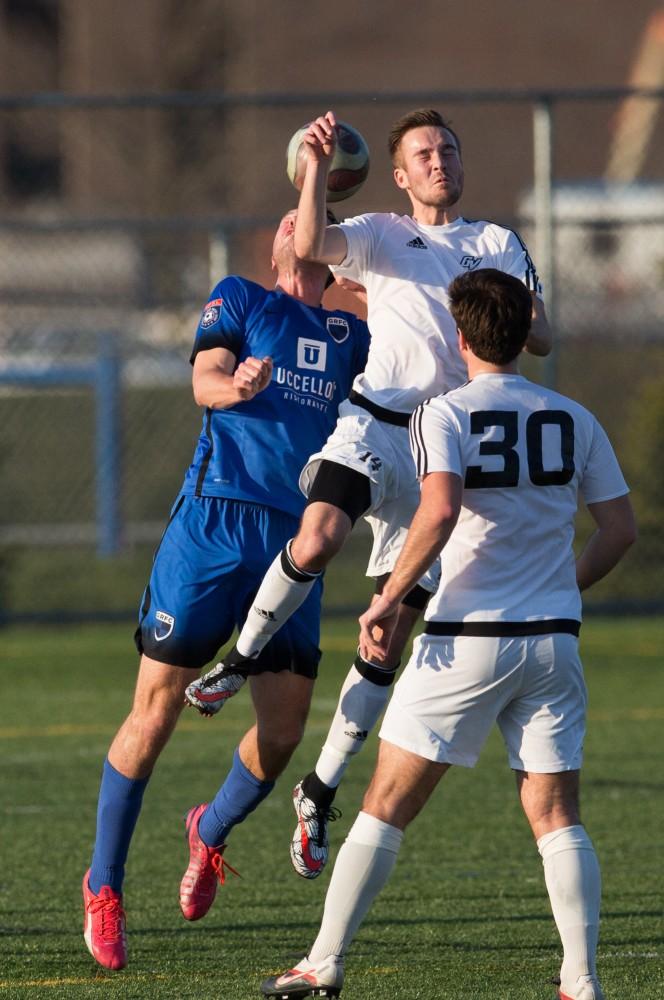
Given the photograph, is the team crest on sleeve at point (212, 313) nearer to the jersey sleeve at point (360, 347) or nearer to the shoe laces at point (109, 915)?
the jersey sleeve at point (360, 347)

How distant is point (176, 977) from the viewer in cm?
516

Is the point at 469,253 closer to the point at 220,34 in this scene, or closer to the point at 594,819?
the point at 594,819

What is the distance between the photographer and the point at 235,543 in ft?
18.2

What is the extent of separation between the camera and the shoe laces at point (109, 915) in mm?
5266

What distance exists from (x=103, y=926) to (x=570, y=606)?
5.84 ft

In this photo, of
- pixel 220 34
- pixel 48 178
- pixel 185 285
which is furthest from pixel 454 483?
pixel 48 178

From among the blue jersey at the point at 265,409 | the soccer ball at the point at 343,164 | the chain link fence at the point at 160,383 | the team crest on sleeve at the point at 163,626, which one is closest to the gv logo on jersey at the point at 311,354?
the blue jersey at the point at 265,409

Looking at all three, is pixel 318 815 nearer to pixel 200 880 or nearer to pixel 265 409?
pixel 200 880

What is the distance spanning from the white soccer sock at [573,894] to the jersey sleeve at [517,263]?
1762 millimetres

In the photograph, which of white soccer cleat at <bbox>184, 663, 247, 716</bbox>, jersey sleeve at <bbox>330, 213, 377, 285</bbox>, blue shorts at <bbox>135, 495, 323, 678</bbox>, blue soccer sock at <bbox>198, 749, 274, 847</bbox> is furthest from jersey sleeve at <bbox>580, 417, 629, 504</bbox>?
blue soccer sock at <bbox>198, 749, 274, 847</bbox>

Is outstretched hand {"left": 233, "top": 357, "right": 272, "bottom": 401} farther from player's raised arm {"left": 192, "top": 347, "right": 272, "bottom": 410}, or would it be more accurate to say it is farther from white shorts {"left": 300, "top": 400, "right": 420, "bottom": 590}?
white shorts {"left": 300, "top": 400, "right": 420, "bottom": 590}

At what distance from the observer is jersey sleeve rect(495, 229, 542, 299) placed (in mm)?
5484

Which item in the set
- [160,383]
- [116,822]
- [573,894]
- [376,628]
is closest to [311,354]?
[376,628]

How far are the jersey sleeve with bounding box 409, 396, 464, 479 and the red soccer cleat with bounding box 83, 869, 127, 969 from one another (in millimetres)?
1798
